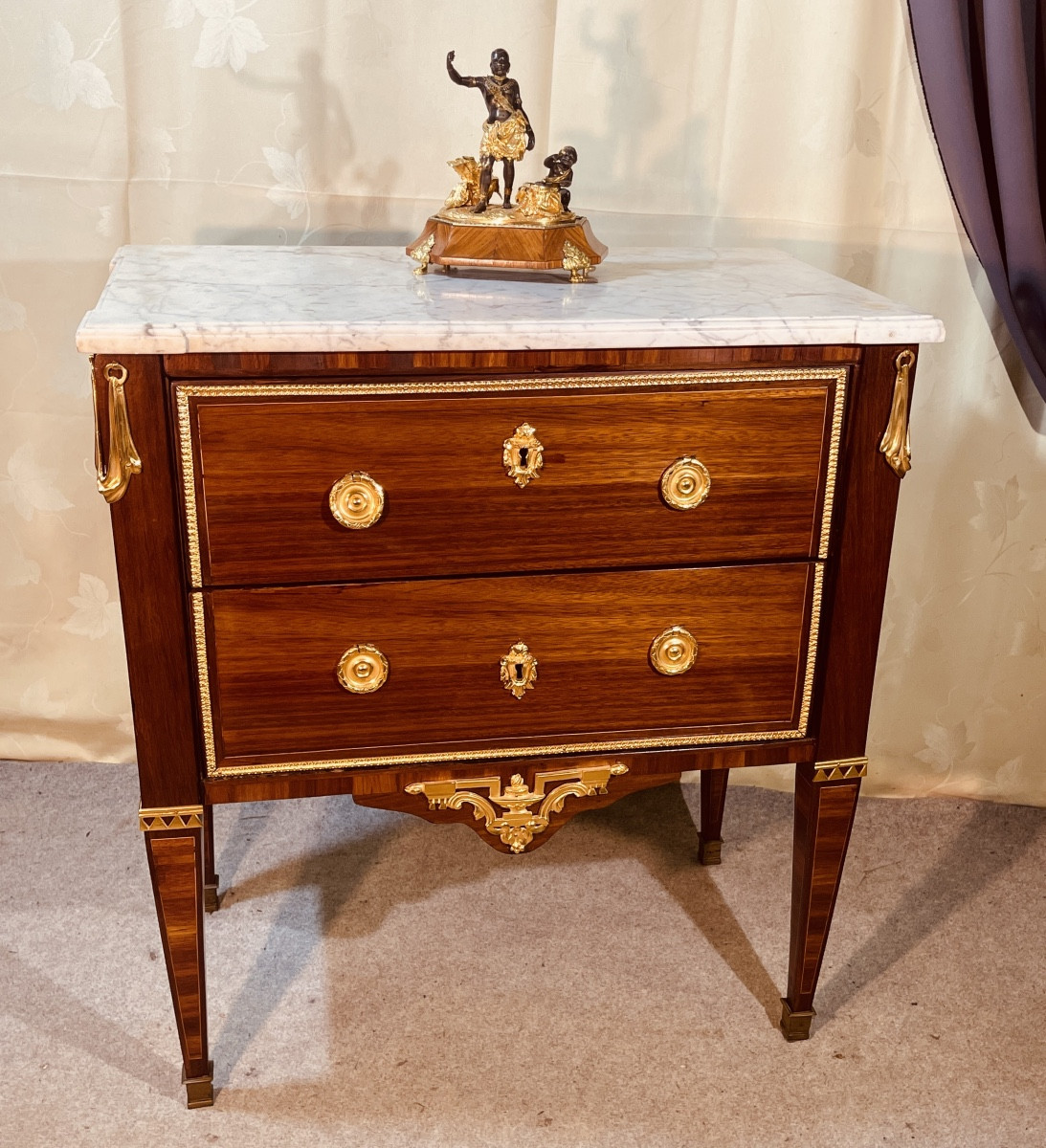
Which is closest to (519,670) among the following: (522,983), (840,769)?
(840,769)

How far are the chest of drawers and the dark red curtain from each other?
0.42 m

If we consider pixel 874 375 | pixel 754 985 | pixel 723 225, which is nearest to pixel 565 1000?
pixel 754 985

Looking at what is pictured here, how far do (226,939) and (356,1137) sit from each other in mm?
395

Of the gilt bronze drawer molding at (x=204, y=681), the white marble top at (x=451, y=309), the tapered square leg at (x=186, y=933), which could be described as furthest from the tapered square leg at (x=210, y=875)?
the white marble top at (x=451, y=309)

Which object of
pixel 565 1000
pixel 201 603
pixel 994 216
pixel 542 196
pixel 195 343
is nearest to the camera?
pixel 195 343

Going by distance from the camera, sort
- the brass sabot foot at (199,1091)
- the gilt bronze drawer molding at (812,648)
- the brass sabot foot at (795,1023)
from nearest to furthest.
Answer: the gilt bronze drawer molding at (812,648) < the brass sabot foot at (199,1091) < the brass sabot foot at (795,1023)

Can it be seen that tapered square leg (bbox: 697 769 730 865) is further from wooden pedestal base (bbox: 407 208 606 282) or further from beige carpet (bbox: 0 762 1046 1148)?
wooden pedestal base (bbox: 407 208 606 282)

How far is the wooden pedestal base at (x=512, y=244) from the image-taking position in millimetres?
1359

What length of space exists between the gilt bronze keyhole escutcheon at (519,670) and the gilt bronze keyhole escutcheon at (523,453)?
189 millimetres

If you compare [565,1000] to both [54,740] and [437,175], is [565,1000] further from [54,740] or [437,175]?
[437,175]

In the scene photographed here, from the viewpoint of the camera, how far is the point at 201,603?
4.00 ft

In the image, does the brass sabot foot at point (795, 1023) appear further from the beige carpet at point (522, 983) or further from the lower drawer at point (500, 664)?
the lower drawer at point (500, 664)

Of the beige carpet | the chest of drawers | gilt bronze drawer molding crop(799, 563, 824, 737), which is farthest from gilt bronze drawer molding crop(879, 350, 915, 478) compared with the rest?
the beige carpet

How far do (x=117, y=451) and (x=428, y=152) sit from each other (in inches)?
32.4
